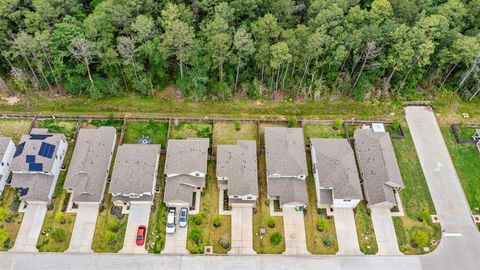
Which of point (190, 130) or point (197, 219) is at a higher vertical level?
point (190, 130)

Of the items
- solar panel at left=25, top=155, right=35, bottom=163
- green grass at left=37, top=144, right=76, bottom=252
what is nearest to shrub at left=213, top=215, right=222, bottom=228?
green grass at left=37, top=144, right=76, bottom=252

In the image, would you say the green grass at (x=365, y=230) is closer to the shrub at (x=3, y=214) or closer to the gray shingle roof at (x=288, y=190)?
the gray shingle roof at (x=288, y=190)

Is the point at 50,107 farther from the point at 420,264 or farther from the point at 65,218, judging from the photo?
the point at 420,264

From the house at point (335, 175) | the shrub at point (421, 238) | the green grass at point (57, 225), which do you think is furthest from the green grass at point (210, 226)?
the shrub at point (421, 238)

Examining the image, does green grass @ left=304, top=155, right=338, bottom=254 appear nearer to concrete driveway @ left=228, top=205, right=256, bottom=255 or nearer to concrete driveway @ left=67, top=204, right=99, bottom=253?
concrete driveway @ left=228, top=205, right=256, bottom=255

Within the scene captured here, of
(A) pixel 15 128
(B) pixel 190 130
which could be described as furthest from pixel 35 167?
(B) pixel 190 130

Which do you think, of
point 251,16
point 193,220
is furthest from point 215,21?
point 193,220

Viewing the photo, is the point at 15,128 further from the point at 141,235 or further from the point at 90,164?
the point at 141,235
